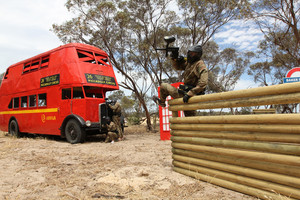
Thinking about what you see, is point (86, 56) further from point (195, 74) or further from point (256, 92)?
point (256, 92)

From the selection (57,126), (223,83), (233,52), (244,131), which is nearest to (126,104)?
(223,83)

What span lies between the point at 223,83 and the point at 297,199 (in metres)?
22.1

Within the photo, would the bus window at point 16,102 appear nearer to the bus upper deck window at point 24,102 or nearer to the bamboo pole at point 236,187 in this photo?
the bus upper deck window at point 24,102

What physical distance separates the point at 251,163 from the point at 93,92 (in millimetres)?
6902

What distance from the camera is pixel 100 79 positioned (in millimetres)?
8430

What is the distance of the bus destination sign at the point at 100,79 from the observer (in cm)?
803

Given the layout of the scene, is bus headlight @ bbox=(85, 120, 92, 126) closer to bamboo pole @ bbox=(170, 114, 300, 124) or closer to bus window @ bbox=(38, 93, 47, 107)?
bus window @ bbox=(38, 93, 47, 107)

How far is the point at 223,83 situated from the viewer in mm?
23109

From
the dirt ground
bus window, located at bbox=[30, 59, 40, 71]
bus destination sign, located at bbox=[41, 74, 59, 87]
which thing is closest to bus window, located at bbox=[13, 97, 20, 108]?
bus window, located at bbox=[30, 59, 40, 71]

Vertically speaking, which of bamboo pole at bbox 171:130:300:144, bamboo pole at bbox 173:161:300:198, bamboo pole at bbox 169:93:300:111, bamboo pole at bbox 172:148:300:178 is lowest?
bamboo pole at bbox 173:161:300:198

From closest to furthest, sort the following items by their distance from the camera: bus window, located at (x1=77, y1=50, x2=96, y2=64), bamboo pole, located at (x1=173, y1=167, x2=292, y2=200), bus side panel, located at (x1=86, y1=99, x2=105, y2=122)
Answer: bamboo pole, located at (x1=173, y1=167, x2=292, y2=200), bus side panel, located at (x1=86, y1=99, x2=105, y2=122), bus window, located at (x1=77, y1=50, x2=96, y2=64)

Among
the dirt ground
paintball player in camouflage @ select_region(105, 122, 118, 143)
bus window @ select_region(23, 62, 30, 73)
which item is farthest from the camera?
bus window @ select_region(23, 62, 30, 73)

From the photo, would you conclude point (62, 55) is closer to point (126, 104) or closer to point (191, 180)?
point (191, 180)

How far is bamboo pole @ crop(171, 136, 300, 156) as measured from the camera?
2.22 meters
